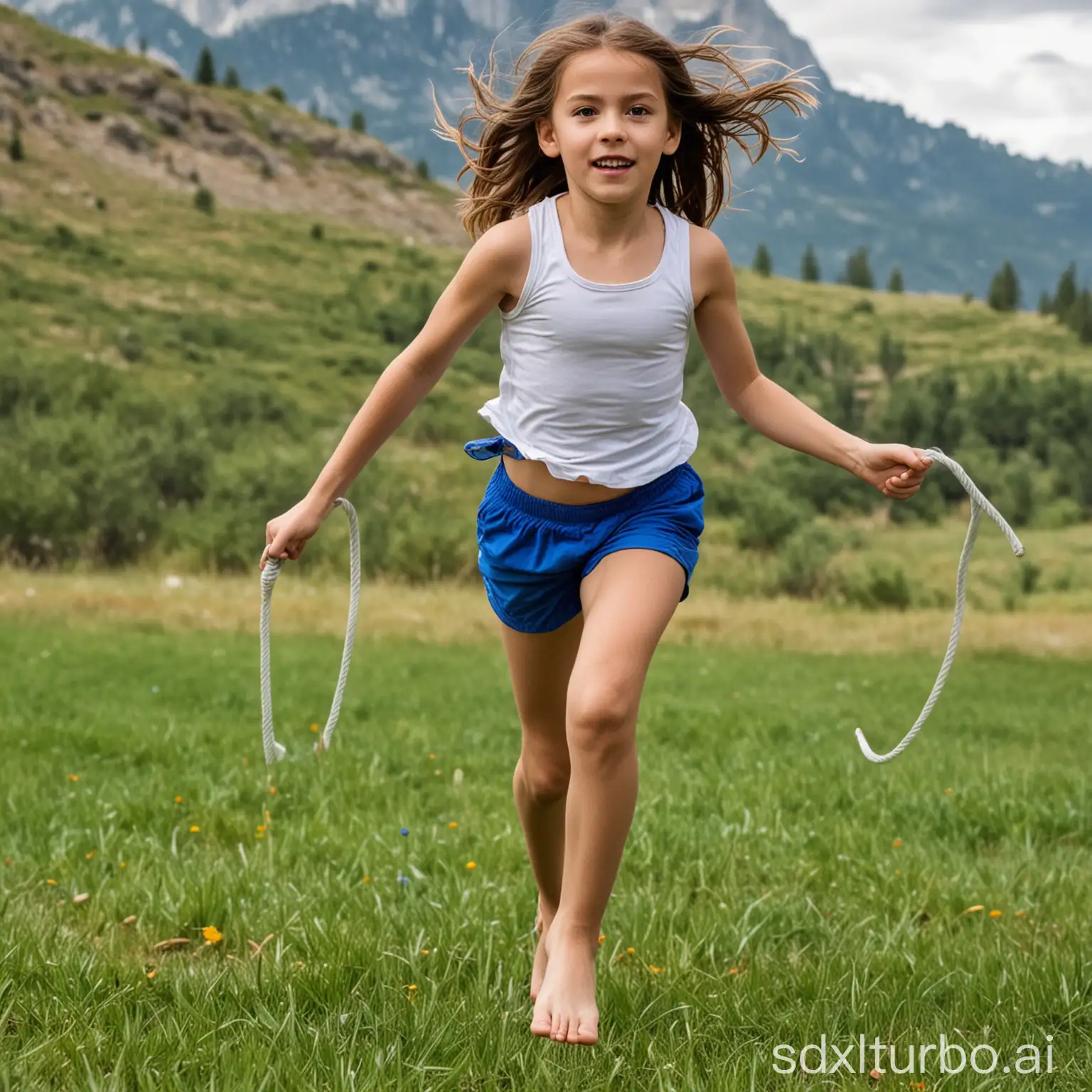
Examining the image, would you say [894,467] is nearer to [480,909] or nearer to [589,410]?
[589,410]

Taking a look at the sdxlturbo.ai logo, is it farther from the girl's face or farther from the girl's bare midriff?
the girl's face

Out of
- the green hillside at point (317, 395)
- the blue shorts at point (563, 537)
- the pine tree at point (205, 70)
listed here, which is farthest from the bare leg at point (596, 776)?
the pine tree at point (205, 70)

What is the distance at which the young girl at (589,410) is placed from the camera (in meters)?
3.14

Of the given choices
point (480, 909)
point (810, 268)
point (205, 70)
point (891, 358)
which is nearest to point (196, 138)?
point (205, 70)

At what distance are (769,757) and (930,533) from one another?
36180 mm

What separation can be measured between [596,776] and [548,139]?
168 cm

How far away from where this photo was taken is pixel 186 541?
89.9ft

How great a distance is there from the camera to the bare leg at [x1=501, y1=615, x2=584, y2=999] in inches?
139

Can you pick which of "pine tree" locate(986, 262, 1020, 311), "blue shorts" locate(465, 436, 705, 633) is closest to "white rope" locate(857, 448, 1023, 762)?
"blue shorts" locate(465, 436, 705, 633)

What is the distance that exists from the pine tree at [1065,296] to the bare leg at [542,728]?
76.5m

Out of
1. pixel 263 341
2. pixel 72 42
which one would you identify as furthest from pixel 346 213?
pixel 263 341

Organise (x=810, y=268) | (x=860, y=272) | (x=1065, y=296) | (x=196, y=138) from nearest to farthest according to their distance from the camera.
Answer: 1. (x=1065, y=296)
2. (x=196, y=138)
3. (x=860, y=272)
4. (x=810, y=268)

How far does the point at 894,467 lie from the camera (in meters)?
3.37

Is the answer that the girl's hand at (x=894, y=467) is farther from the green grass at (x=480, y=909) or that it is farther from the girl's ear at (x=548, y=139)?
the green grass at (x=480, y=909)
